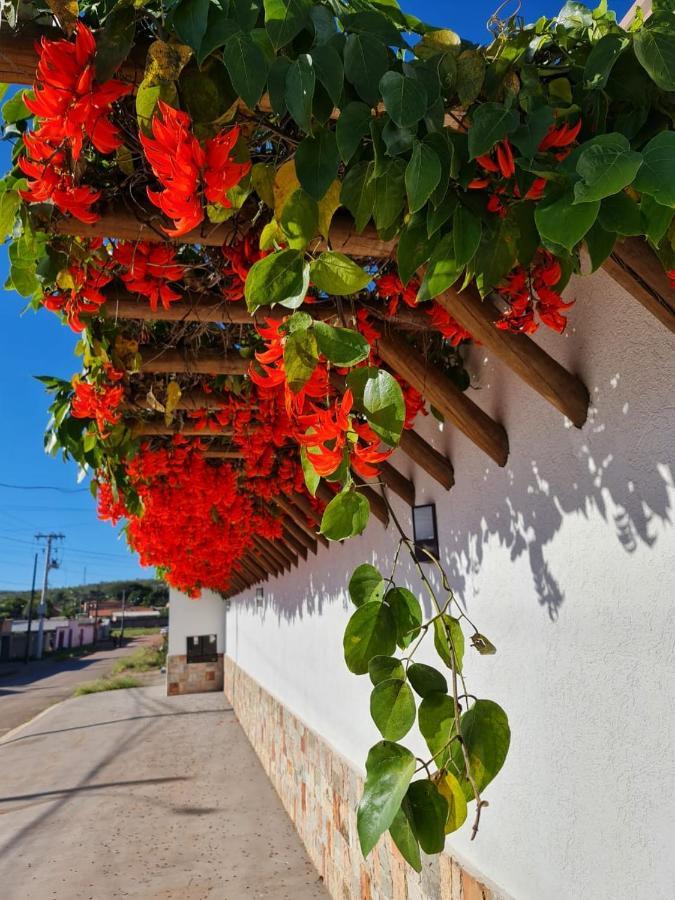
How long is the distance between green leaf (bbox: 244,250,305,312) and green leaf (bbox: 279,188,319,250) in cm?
7

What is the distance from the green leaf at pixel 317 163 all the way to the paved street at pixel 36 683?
52.2 feet

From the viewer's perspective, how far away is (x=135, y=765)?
9188 millimetres

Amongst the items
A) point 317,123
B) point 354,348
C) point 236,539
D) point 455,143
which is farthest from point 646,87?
point 236,539

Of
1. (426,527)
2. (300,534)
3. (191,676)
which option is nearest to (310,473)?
(426,527)

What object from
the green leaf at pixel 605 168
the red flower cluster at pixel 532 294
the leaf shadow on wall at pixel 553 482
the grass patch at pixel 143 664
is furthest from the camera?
the grass patch at pixel 143 664

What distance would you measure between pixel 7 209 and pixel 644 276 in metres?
1.33

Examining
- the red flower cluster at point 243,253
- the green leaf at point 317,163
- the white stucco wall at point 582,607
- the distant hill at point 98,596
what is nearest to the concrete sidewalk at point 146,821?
the white stucco wall at point 582,607

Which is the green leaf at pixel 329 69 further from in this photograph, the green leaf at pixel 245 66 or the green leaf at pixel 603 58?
the green leaf at pixel 603 58

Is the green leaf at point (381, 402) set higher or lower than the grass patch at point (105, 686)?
higher

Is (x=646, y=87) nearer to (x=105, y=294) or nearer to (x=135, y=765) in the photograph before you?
(x=105, y=294)

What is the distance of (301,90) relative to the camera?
76cm

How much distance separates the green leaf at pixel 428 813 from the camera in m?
0.72

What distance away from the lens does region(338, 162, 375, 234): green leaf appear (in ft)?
2.87

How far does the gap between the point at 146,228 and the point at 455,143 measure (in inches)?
37.3
